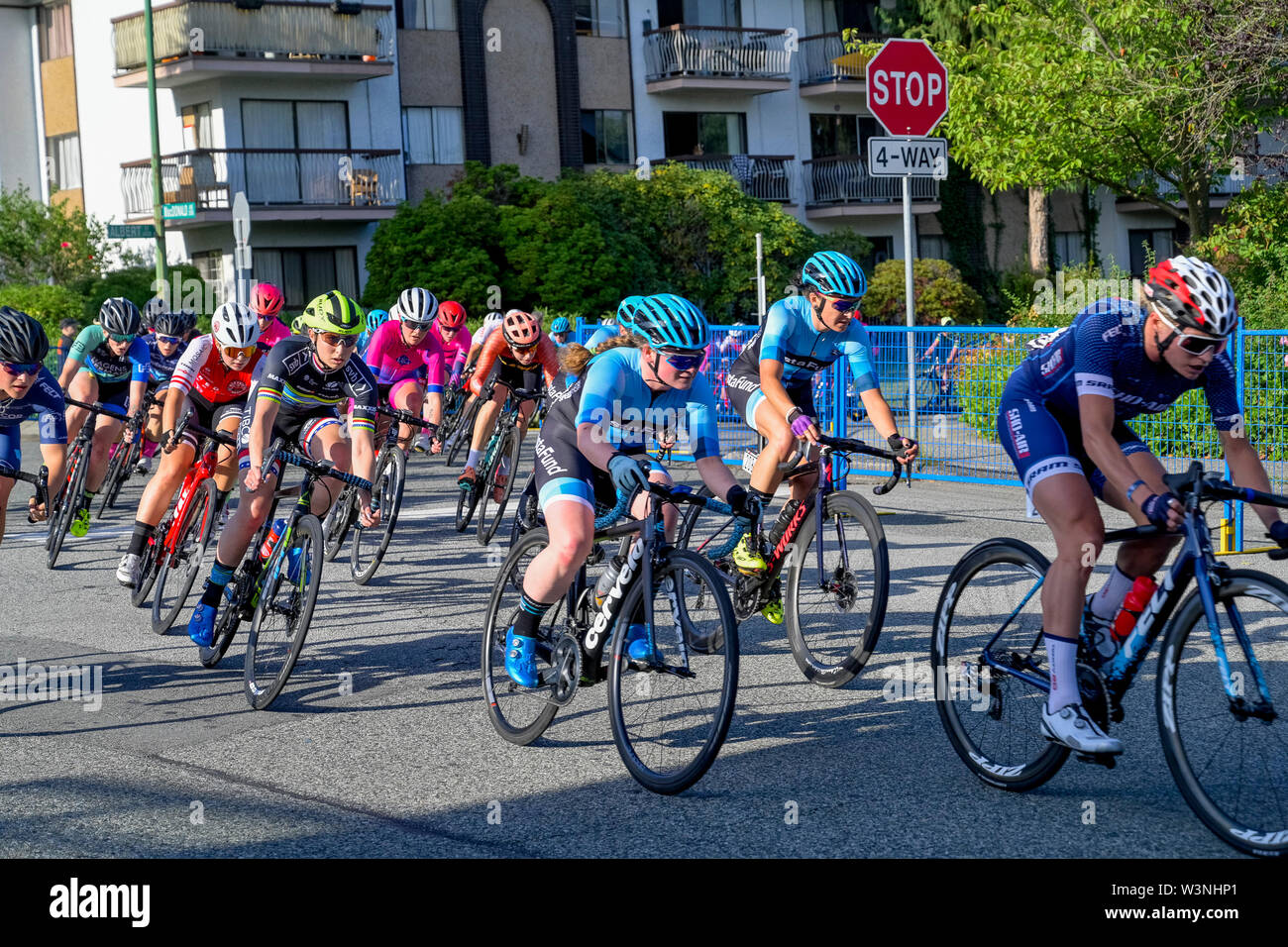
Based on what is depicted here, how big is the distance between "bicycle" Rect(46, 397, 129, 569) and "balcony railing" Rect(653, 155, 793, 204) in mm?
27526

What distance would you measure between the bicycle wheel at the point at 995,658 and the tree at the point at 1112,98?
1515 centimetres

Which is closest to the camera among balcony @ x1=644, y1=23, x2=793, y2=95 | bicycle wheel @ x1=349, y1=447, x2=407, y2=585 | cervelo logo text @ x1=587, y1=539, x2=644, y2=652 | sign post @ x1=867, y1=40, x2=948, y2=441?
cervelo logo text @ x1=587, y1=539, x2=644, y2=652

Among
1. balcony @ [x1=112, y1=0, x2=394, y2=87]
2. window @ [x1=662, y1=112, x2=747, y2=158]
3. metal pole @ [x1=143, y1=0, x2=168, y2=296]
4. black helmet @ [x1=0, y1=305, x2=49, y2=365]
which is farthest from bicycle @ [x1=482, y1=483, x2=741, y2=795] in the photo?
window @ [x1=662, y1=112, x2=747, y2=158]

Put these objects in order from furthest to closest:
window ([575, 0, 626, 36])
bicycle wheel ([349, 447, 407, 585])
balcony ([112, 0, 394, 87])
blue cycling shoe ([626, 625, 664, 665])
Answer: window ([575, 0, 626, 36]) < balcony ([112, 0, 394, 87]) < bicycle wheel ([349, 447, 407, 585]) < blue cycling shoe ([626, 625, 664, 665])

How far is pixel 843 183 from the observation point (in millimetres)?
40469

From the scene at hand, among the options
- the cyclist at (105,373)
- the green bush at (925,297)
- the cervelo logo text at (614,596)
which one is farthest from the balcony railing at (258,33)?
the cervelo logo text at (614,596)

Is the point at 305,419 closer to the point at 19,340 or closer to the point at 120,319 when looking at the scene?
the point at 19,340

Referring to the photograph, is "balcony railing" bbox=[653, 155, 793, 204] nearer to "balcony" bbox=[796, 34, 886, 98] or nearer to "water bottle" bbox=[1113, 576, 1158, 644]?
"balcony" bbox=[796, 34, 886, 98]

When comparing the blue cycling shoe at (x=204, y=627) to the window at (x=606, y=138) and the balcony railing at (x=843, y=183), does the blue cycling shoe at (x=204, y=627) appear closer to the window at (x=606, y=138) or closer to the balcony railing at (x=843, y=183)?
the window at (x=606, y=138)

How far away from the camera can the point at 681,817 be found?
Answer: 512 centimetres

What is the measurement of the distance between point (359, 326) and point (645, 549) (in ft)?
10.4

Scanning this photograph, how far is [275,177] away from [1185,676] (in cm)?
3138

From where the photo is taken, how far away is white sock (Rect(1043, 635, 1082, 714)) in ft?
16.1
